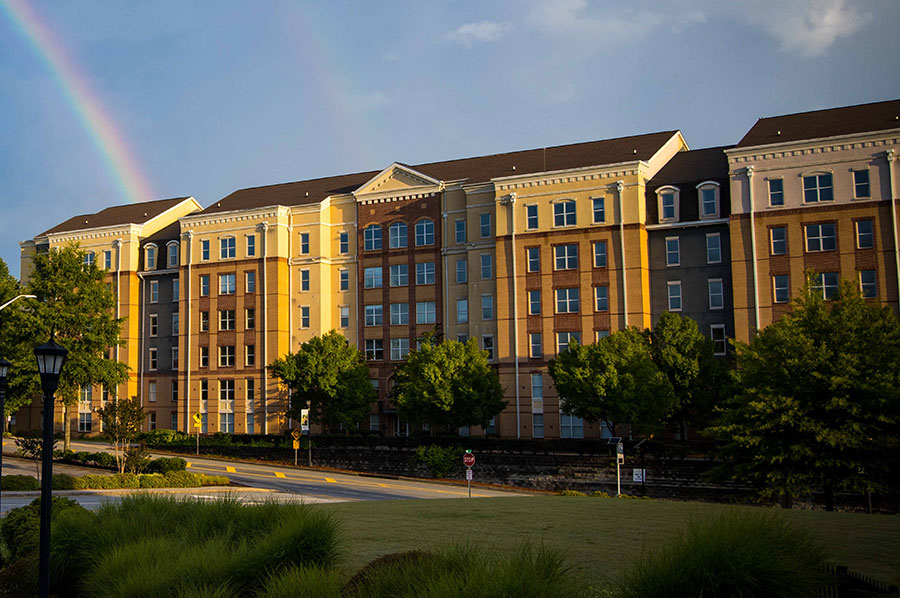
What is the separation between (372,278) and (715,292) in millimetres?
26380

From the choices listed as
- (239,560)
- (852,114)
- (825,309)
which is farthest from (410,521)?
(852,114)

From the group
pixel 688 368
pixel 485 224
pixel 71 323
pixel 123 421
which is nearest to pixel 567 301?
pixel 485 224

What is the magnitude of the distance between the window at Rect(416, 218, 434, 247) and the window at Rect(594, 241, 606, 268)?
13907mm

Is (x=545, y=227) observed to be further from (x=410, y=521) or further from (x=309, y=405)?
(x=410, y=521)

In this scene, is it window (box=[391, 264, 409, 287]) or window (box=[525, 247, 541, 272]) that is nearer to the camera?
window (box=[525, 247, 541, 272])

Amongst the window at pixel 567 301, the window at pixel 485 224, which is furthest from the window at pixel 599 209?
the window at pixel 485 224

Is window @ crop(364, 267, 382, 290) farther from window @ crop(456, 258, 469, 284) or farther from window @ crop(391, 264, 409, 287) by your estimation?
window @ crop(456, 258, 469, 284)

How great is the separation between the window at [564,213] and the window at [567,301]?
4.67 m

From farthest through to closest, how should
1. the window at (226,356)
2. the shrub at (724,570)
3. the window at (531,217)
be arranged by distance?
the window at (226,356) < the window at (531,217) < the shrub at (724,570)

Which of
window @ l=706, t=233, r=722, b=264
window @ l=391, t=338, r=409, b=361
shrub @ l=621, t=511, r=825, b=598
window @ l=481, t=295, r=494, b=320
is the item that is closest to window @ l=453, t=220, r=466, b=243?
window @ l=481, t=295, r=494, b=320

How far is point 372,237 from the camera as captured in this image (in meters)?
70.4

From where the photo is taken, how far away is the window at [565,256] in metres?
60.8

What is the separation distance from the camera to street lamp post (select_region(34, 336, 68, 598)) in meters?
12.5

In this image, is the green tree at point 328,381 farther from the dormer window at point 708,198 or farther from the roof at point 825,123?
the roof at point 825,123
